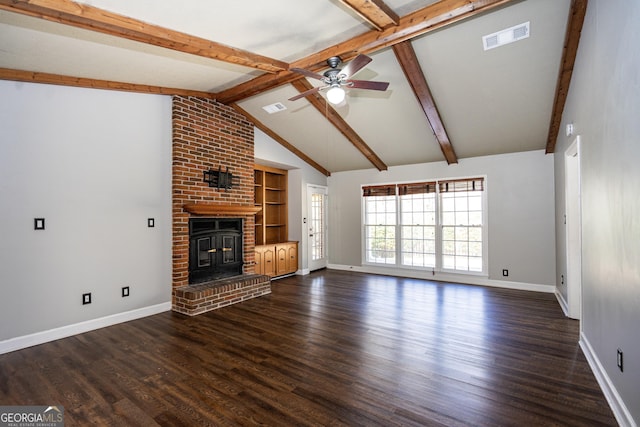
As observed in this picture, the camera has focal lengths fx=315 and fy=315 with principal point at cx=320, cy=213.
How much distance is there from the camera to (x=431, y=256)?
663 cm

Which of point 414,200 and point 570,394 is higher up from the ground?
point 414,200

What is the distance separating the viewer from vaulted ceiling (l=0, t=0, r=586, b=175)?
2809 mm

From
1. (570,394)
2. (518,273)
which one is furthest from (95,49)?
(518,273)

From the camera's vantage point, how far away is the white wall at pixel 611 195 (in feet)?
6.17

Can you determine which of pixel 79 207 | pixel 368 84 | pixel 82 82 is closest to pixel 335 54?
pixel 368 84

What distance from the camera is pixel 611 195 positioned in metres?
2.28

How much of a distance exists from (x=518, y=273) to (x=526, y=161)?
202cm

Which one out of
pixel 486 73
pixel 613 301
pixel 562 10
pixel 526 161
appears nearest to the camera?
pixel 613 301

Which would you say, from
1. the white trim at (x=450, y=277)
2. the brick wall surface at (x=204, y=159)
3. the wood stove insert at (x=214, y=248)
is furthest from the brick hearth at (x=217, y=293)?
the white trim at (x=450, y=277)

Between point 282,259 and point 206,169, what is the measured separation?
106 inches

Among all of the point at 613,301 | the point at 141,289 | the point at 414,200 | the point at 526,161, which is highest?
the point at 526,161

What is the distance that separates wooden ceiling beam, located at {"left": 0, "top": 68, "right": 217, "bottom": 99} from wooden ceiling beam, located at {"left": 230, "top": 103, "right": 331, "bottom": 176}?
0.91m

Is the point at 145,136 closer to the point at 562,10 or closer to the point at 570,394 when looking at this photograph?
the point at 562,10

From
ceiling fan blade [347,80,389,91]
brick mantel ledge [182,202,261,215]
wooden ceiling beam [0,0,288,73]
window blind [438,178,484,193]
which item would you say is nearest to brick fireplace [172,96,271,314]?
brick mantel ledge [182,202,261,215]
